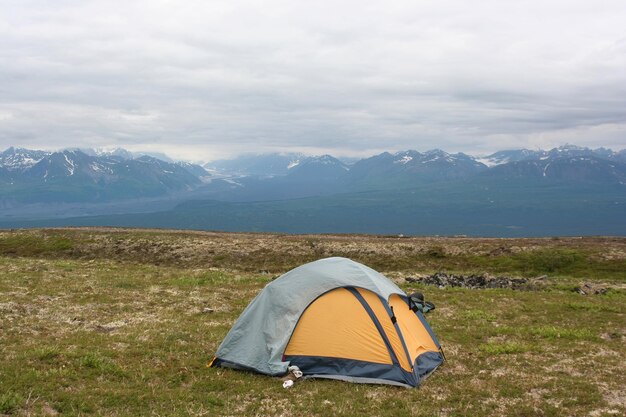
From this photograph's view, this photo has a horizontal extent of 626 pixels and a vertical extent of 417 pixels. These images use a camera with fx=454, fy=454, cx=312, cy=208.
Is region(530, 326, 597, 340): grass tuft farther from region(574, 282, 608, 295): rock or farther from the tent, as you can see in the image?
region(574, 282, 608, 295): rock

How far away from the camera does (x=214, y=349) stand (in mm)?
17344

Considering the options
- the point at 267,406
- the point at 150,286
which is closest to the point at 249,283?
the point at 150,286

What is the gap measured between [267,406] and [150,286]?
19622 mm

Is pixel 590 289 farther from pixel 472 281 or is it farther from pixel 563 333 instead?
pixel 563 333

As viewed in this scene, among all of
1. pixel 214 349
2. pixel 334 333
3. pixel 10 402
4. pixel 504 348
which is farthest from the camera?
pixel 504 348

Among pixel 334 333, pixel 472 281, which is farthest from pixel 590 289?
pixel 334 333

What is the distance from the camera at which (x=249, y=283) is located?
32.6 meters

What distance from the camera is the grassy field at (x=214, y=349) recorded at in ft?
40.6

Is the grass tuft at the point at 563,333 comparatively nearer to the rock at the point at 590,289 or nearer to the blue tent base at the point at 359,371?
the blue tent base at the point at 359,371

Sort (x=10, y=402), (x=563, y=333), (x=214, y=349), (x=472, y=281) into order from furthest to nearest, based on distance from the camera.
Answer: (x=472, y=281), (x=563, y=333), (x=214, y=349), (x=10, y=402)

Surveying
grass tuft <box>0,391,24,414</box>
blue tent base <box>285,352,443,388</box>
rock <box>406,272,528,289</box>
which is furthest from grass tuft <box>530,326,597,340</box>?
grass tuft <box>0,391,24,414</box>

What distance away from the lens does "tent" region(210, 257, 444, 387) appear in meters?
14.8

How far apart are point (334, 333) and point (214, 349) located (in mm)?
5032

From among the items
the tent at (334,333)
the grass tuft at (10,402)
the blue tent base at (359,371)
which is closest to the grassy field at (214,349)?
the grass tuft at (10,402)
